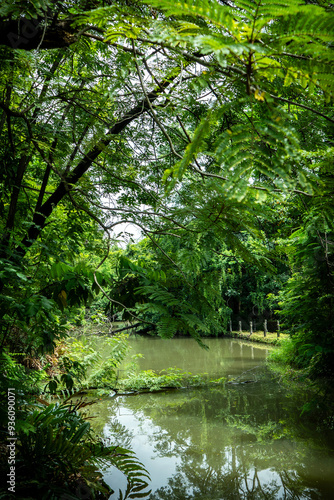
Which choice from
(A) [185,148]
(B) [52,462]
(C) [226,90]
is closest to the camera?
(C) [226,90]

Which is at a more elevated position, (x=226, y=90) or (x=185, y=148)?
(x=226, y=90)

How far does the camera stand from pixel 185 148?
154cm

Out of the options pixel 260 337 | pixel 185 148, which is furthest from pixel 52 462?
pixel 260 337

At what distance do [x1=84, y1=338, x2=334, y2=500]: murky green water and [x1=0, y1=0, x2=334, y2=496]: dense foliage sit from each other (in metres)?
1.35

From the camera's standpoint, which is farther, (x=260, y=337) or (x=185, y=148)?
(x=260, y=337)

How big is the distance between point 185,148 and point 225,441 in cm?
505

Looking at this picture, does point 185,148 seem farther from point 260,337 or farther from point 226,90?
point 260,337

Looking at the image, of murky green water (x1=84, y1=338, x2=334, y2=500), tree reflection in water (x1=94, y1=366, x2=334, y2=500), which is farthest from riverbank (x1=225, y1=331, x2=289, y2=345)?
tree reflection in water (x1=94, y1=366, x2=334, y2=500)

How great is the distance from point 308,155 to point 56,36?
5.65 ft

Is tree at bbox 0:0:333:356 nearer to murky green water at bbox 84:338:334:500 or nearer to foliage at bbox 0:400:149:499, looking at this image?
foliage at bbox 0:400:149:499

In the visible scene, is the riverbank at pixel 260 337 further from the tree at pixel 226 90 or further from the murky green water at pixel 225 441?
the tree at pixel 226 90

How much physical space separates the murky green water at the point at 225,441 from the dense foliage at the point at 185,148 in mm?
Answer: 1351

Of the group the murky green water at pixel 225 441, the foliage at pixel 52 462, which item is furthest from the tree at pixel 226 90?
the murky green water at pixel 225 441

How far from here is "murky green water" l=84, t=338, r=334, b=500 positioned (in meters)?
3.90
